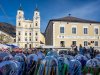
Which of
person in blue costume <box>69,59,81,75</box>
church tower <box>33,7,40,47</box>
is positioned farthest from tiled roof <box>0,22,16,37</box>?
person in blue costume <box>69,59,81,75</box>

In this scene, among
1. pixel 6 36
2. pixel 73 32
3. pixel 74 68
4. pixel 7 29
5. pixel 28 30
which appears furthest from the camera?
pixel 7 29

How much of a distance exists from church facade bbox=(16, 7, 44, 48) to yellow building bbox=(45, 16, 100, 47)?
62892 millimetres

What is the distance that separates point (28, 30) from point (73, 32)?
72.8 metres

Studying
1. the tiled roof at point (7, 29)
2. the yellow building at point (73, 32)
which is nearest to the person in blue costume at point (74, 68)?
the yellow building at point (73, 32)

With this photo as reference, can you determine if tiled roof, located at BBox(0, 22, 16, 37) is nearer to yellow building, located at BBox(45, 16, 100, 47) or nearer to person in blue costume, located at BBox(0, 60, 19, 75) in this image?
yellow building, located at BBox(45, 16, 100, 47)

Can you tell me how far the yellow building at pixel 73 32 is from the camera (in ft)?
165

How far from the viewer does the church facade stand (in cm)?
11441

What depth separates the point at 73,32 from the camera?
167 feet

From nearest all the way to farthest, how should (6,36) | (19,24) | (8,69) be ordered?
(8,69) → (6,36) → (19,24)

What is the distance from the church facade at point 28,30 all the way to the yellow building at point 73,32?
206 ft

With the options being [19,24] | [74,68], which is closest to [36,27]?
[19,24]

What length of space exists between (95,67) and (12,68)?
10.4 ft

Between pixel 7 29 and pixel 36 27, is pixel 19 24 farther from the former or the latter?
pixel 7 29

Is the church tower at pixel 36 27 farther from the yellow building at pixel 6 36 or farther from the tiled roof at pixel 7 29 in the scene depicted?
the tiled roof at pixel 7 29
